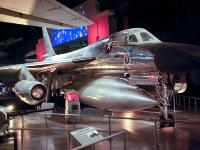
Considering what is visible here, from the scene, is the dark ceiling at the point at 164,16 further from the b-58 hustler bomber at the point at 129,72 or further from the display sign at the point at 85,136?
the display sign at the point at 85,136

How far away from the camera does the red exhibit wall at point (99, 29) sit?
16938 millimetres

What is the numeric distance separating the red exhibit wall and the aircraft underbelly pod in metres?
7.60

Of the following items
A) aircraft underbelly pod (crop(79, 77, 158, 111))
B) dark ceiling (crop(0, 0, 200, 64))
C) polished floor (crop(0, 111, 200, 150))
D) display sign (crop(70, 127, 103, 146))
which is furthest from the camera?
dark ceiling (crop(0, 0, 200, 64))

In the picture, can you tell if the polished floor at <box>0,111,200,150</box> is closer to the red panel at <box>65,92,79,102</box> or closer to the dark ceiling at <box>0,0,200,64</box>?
the red panel at <box>65,92,79,102</box>

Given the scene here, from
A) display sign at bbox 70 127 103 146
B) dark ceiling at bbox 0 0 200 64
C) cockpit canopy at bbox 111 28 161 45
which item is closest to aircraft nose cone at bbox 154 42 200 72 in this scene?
cockpit canopy at bbox 111 28 161 45

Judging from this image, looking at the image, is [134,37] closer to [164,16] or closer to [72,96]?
[72,96]

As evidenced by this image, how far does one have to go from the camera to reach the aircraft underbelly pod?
28.1ft

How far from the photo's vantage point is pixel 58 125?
10.1 m

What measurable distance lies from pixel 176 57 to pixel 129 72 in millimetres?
1858

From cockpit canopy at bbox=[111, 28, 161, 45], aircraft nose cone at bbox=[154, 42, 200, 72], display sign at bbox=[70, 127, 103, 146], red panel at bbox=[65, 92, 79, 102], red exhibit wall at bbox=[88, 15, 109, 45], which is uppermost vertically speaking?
red exhibit wall at bbox=[88, 15, 109, 45]

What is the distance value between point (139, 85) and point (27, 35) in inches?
977

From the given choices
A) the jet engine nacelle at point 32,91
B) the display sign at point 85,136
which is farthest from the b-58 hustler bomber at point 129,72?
the display sign at point 85,136

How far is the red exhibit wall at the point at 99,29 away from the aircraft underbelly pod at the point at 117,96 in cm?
760

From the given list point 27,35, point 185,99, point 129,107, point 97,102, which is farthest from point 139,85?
point 27,35
